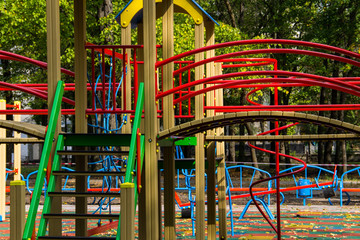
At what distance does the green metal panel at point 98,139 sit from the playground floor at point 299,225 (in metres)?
4.80

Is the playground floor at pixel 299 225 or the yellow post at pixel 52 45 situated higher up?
the yellow post at pixel 52 45

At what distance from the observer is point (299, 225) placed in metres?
12.5

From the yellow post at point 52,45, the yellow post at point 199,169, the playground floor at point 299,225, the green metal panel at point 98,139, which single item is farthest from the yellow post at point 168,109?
the playground floor at point 299,225

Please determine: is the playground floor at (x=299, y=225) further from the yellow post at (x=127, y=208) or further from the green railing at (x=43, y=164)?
the yellow post at (x=127, y=208)

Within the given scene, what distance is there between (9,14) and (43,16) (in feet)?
4.17

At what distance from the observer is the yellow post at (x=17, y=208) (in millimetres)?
5562

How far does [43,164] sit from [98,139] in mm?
780

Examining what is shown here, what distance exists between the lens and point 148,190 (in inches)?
257

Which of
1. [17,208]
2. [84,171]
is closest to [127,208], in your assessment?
[17,208]

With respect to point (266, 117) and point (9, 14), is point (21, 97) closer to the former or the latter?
point (9, 14)

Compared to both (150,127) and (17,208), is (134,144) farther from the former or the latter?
(17,208)

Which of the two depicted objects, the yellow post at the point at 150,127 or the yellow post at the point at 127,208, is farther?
the yellow post at the point at 150,127

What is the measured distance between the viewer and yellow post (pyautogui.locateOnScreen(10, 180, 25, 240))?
5.56 metres

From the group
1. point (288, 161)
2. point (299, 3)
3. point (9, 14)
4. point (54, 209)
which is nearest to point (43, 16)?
point (9, 14)
